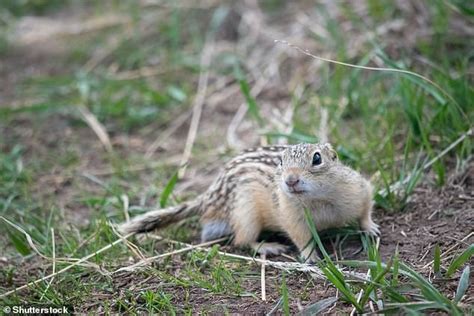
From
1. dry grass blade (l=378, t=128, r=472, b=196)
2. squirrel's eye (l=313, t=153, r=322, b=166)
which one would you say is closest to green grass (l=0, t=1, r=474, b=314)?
dry grass blade (l=378, t=128, r=472, b=196)

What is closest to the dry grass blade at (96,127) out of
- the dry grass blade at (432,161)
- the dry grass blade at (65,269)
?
the dry grass blade at (65,269)

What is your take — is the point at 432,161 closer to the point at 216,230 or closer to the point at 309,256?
the point at 309,256

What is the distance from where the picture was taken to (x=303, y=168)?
4.57 metres

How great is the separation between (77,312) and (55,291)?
28cm

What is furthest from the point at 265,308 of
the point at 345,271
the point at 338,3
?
the point at 338,3

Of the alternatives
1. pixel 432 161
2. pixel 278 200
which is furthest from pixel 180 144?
pixel 432 161

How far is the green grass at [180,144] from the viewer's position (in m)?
4.43

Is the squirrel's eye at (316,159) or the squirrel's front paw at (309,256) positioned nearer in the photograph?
the squirrel's eye at (316,159)

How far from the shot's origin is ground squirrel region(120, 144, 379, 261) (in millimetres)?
4637

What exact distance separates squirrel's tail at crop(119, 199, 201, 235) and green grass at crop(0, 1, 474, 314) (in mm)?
134

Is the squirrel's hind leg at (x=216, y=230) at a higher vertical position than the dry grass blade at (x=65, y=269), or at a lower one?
higher

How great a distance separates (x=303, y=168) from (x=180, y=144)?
278cm

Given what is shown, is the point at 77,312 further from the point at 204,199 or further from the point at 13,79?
the point at 13,79
